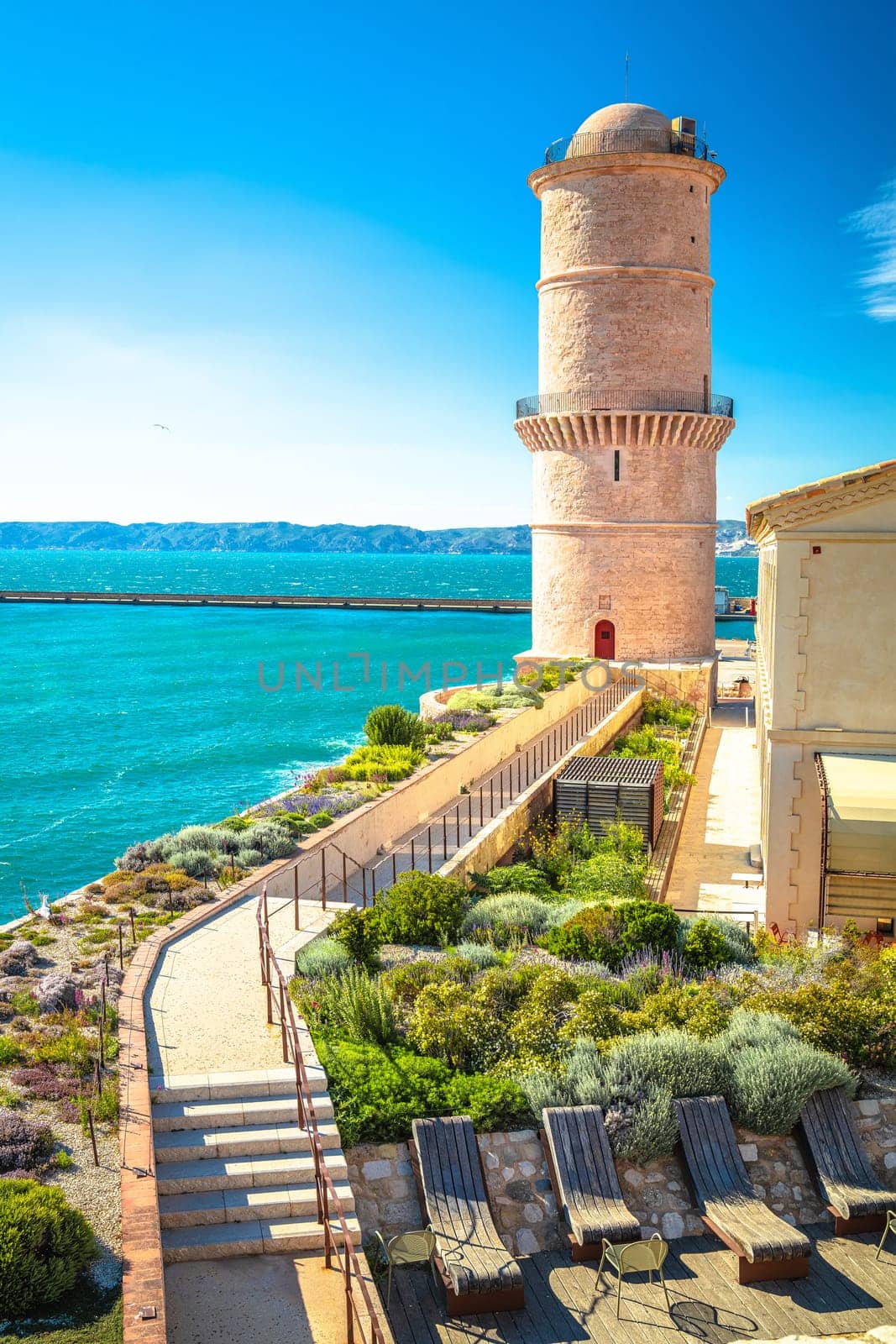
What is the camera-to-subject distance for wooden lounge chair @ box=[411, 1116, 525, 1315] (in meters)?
8.48

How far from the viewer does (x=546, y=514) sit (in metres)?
39.0

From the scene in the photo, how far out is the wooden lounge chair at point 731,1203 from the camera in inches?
349

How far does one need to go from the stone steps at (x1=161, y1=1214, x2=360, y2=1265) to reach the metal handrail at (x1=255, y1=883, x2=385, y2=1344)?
0.11m

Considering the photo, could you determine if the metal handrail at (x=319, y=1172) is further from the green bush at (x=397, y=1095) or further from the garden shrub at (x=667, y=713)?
the garden shrub at (x=667, y=713)

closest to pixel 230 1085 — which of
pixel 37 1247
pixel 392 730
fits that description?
pixel 37 1247

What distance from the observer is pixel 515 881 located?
658 inches

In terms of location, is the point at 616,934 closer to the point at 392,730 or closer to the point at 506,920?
the point at 506,920

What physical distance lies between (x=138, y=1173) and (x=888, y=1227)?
5.95 m

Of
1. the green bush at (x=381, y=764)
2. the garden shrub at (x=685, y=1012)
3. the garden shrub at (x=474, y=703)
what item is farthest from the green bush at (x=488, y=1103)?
the garden shrub at (x=474, y=703)

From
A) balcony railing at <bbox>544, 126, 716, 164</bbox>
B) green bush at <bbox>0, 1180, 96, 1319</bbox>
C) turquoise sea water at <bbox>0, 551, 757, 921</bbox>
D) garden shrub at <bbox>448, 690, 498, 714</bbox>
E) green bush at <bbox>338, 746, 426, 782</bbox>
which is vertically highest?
balcony railing at <bbox>544, 126, 716, 164</bbox>

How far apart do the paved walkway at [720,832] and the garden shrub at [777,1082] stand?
23.2 ft

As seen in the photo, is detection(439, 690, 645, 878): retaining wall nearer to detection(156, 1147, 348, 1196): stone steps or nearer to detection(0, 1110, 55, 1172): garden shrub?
detection(156, 1147, 348, 1196): stone steps

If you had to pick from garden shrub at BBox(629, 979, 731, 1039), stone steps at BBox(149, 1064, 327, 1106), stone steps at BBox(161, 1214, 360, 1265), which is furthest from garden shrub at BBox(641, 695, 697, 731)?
stone steps at BBox(161, 1214, 360, 1265)

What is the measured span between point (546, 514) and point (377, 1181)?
31.3 metres
